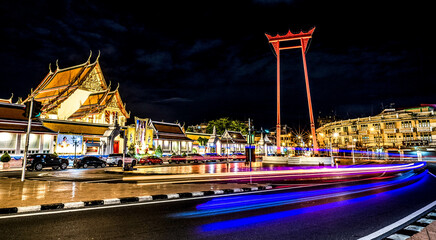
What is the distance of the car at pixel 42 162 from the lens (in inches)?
869

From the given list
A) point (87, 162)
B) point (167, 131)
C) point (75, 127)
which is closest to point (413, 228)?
point (87, 162)

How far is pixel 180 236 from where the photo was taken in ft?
15.3

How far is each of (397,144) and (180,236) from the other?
73.9 m

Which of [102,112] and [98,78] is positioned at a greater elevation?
[98,78]

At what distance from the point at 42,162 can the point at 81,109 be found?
682 inches

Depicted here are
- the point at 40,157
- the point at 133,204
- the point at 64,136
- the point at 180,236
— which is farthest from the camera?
the point at 64,136

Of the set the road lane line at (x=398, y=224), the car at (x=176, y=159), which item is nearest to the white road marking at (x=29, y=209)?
the road lane line at (x=398, y=224)

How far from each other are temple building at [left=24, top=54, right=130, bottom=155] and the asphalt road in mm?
28450

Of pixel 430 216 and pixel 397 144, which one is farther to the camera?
pixel 397 144

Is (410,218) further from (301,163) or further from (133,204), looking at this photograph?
(301,163)

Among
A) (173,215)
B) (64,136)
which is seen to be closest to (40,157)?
(64,136)

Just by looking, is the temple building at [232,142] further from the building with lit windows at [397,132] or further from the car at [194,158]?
the building with lit windows at [397,132]

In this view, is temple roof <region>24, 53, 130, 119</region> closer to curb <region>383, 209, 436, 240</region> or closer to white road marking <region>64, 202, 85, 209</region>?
white road marking <region>64, 202, 85, 209</region>

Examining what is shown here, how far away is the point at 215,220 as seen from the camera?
587cm
